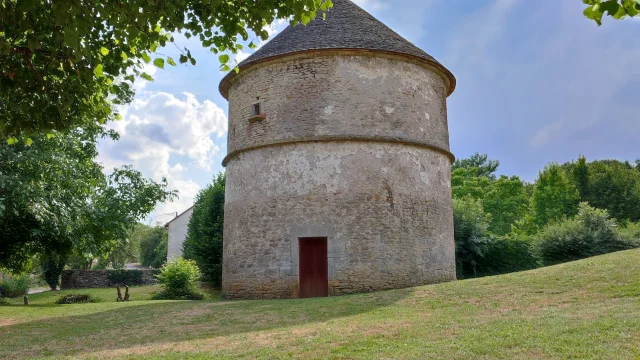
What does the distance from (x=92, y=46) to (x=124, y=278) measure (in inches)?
1286

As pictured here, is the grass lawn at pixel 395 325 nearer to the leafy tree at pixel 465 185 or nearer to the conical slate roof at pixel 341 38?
the conical slate roof at pixel 341 38

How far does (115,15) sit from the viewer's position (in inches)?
250

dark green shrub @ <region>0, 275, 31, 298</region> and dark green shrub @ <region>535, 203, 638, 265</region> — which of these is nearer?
dark green shrub @ <region>535, 203, 638, 265</region>

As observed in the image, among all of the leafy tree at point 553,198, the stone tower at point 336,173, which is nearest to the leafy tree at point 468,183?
the leafy tree at point 553,198

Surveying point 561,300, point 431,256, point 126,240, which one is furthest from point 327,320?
point 126,240

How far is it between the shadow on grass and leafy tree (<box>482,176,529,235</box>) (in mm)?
37879

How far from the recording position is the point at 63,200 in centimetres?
1536

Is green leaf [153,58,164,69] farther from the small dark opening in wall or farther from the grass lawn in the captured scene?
the small dark opening in wall

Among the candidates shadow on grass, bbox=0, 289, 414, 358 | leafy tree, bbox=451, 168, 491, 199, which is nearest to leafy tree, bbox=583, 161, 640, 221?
leafy tree, bbox=451, 168, 491, 199

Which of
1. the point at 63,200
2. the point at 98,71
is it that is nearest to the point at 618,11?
the point at 98,71

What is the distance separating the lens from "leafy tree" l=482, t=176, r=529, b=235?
47.3 m

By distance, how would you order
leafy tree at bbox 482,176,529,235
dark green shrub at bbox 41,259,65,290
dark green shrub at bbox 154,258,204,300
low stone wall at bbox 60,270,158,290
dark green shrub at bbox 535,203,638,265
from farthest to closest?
leafy tree at bbox 482,176,529,235 → dark green shrub at bbox 41,259,65,290 → low stone wall at bbox 60,270,158,290 → dark green shrub at bbox 535,203,638,265 → dark green shrub at bbox 154,258,204,300

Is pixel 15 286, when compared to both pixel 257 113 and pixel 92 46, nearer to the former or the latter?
pixel 257 113

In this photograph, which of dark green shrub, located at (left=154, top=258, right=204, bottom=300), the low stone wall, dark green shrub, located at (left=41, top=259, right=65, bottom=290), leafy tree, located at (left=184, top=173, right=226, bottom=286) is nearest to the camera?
dark green shrub, located at (left=154, top=258, right=204, bottom=300)
